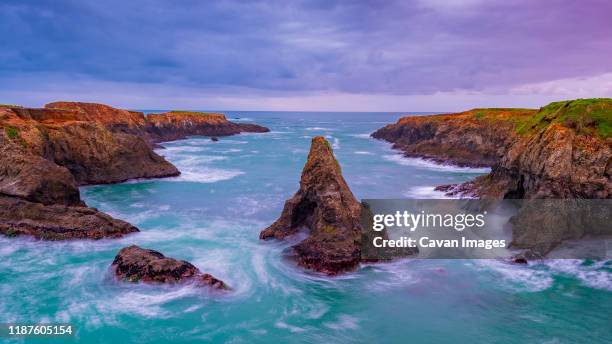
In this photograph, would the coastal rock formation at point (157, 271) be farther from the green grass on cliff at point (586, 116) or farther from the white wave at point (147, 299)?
the green grass on cliff at point (586, 116)

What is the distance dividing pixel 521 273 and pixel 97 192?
35.8m

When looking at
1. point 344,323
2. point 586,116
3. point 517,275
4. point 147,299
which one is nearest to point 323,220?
point 344,323

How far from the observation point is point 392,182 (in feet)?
152

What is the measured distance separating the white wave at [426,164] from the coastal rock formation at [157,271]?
142 feet

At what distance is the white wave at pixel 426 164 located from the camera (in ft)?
180

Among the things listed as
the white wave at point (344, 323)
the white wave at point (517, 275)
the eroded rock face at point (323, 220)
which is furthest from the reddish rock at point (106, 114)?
the white wave at point (517, 275)

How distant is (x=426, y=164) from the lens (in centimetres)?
6072

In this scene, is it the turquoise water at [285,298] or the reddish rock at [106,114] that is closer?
the turquoise water at [285,298]

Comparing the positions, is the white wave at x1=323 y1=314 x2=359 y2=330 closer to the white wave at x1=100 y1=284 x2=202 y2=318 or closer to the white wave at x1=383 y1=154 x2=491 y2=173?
the white wave at x1=100 y1=284 x2=202 y2=318

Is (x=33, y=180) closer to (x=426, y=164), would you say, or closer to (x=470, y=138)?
(x=426, y=164)

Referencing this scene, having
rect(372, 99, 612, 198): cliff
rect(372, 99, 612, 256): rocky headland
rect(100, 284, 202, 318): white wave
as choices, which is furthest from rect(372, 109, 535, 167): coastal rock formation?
rect(100, 284, 202, 318): white wave

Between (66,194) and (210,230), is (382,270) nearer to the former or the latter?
(210,230)

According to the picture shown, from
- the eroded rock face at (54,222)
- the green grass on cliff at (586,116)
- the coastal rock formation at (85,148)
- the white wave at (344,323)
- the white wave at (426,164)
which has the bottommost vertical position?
the white wave at (344,323)

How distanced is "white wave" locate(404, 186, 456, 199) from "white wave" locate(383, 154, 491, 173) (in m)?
14.2
